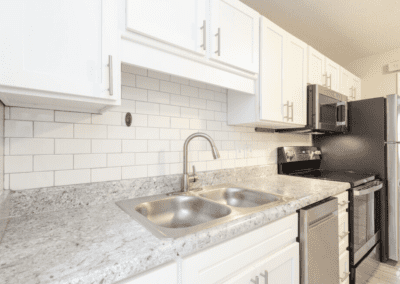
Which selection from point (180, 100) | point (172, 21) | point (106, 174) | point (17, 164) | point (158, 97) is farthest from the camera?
point (180, 100)

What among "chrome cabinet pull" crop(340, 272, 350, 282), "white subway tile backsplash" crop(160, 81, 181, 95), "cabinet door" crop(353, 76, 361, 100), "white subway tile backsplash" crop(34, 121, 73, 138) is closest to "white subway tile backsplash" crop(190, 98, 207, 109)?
"white subway tile backsplash" crop(160, 81, 181, 95)

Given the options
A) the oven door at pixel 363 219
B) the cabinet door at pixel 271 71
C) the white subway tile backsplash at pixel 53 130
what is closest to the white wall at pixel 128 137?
the white subway tile backsplash at pixel 53 130

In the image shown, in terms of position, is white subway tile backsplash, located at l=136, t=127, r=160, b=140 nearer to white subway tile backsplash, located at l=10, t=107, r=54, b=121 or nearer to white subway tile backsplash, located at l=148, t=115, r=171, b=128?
white subway tile backsplash, located at l=148, t=115, r=171, b=128

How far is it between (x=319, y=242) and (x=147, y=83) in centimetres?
143

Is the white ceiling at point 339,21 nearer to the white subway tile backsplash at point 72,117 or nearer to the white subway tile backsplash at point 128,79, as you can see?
the white subway tile backsplash at point 128,79

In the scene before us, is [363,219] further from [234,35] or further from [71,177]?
[71,177]

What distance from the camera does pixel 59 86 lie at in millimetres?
729

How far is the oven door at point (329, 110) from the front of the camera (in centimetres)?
194

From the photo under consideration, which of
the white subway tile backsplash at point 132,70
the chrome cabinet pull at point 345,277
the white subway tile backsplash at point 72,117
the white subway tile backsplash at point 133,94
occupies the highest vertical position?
the white subway tile backsplash at point 132,70

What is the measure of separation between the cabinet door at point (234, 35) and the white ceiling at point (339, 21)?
0.71 m

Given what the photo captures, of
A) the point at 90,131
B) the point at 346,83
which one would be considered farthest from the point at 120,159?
the point at 346,83

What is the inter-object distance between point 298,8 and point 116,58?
6.48ft

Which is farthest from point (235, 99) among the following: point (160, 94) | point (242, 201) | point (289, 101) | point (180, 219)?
point (180, 219)

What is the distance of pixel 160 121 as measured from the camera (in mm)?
1375
